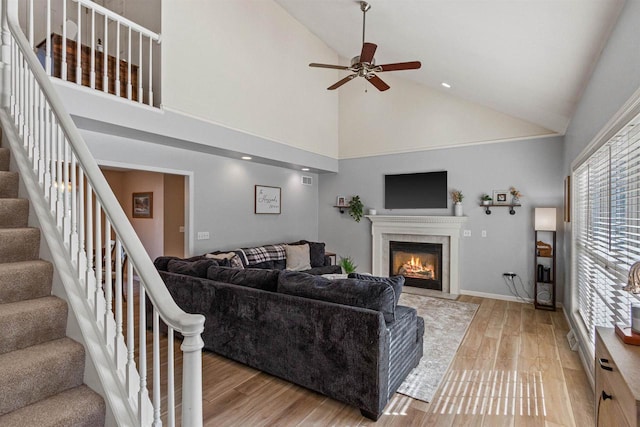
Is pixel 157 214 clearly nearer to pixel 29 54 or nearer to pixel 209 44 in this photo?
pixel 209 44

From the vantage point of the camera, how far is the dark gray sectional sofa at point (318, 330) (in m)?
2.32

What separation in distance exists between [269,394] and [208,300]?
1064 mm

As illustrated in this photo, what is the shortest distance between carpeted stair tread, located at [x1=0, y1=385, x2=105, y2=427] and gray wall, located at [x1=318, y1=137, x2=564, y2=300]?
5.57 metres

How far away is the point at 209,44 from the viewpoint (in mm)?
4484

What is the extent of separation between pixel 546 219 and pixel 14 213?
579 cm

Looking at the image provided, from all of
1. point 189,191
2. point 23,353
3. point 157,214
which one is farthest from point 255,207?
point 23,353

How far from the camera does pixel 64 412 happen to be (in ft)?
4.53

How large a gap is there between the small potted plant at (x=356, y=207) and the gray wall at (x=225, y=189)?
0.99 metres

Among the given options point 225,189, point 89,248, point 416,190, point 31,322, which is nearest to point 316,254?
point 225,189

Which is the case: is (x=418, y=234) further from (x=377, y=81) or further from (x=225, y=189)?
(x=225, y=189)

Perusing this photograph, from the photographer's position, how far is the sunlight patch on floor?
243 centimetres

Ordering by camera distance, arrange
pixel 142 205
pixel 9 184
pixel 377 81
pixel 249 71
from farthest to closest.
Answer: pixel 142 205, pixel 249 71, pixel 377 81, pixel 9 184

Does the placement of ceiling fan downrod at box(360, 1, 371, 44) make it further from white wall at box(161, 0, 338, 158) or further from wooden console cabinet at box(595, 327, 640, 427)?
wooden console cabinet at box(595, 327, 640, 427)

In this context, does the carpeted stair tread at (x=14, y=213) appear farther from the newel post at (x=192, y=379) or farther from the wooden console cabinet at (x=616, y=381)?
the wooden console cabinet at (x=616, y=381)
